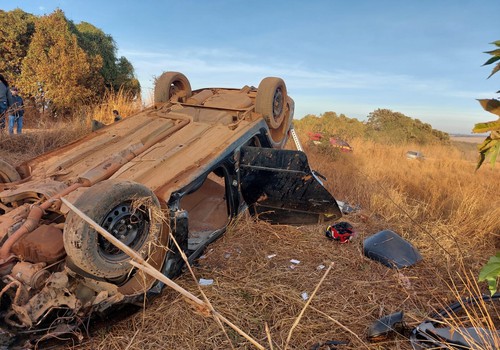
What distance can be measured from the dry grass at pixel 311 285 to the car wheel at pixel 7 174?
1.66m

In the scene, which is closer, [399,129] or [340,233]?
[340,233]

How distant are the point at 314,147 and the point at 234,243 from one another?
8.12 meters

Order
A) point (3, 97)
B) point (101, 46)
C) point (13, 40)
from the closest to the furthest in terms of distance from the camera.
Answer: point (3, 97) → point (13, 40) → point (101, 46)

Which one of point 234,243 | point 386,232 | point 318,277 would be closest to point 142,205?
point 234,243

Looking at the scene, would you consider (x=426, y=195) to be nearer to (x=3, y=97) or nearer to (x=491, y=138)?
Answer: (x=491, y=138)

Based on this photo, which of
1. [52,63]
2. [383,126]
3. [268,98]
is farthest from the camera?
[383,126]

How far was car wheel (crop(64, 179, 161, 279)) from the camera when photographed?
213 cm

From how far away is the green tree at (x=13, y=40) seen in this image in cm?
1287

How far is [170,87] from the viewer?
16.3ft

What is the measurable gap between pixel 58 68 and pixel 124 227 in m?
11.4

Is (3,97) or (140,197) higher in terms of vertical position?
(3,97)

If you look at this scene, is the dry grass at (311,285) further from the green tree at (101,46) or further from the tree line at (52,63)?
the green tree at (101,46)

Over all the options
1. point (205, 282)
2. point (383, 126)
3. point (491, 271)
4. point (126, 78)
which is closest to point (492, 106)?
point (491, 271)

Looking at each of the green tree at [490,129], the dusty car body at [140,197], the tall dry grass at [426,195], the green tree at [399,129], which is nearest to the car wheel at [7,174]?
the dusty car body at [140,197]
